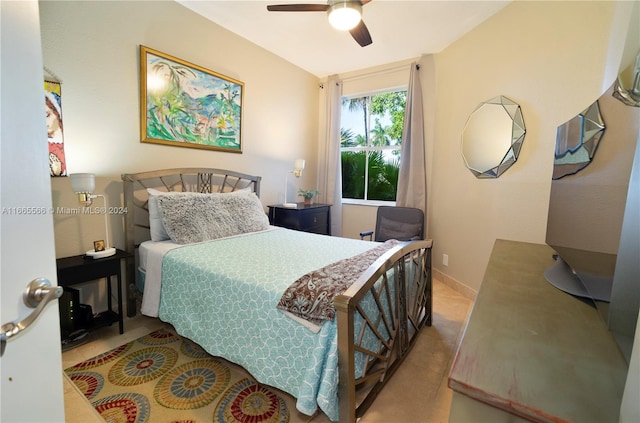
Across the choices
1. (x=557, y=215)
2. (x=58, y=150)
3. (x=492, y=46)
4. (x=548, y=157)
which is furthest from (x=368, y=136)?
(x=58, y=150)

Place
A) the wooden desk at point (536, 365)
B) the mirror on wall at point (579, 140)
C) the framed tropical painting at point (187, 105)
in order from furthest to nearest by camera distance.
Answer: the framed tropical painting at point (187, 105) → the mirror on wall at point (579, 140) → the wooden desk at point (536, 365)

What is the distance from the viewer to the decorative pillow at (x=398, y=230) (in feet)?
10.6

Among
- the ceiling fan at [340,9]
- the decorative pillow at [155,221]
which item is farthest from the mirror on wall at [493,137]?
the decorative pillow at [155,221]

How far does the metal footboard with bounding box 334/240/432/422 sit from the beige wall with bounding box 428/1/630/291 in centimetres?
96

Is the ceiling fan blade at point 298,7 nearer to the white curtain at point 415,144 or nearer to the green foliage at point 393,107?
the white curtain at point 415,144

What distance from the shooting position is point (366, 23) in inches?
112

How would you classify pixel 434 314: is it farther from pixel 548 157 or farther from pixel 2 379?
pixel 2 379

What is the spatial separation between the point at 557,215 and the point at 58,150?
10.2 feet

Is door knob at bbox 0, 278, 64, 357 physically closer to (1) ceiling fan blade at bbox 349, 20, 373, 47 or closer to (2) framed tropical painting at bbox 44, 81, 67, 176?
(2) framed tropical painting at bbox 44, 81, 67, 176

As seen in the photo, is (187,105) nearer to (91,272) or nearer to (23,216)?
(91,272)

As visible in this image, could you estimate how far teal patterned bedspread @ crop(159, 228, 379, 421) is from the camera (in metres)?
1.23

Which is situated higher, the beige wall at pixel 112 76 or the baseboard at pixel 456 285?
the beige wall at pixel 112 76

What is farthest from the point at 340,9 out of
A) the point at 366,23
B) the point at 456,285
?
the point at 456,285

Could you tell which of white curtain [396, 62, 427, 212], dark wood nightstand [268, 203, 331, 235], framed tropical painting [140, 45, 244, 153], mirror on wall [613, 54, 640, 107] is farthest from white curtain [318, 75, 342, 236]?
mirror on wall [613, 54, 640, 107]
